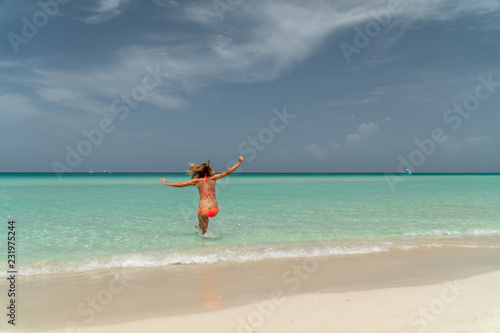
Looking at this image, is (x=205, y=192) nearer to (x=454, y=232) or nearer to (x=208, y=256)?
(x=208, y=256)

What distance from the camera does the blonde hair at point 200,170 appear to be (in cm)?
903

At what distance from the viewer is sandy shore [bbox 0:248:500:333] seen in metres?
3.89

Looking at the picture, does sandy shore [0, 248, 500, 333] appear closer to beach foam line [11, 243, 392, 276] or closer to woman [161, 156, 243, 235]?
beach foam line [11, 243, 392, 276]

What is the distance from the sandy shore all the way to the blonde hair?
3320 mm

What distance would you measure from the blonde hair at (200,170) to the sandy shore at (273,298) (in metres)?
3.32

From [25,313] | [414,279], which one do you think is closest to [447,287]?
[414,279]

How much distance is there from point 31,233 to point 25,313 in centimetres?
620

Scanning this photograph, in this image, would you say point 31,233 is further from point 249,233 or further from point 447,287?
point 447,287

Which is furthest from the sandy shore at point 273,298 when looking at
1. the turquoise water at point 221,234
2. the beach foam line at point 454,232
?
the beach foam line at point 454,232

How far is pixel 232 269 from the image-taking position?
20.4ft

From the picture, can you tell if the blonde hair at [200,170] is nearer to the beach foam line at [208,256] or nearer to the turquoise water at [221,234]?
the turquoise water at [221,234]

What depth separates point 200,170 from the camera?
9.16 meters

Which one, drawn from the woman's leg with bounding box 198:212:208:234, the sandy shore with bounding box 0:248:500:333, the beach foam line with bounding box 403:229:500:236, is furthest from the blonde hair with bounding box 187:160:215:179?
the beach foam line with bounding box 403:229:500:236

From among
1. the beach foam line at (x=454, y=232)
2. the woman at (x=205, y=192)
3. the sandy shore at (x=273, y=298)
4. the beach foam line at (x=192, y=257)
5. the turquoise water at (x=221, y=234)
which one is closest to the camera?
the sandy shore at (x=273, y=298)
